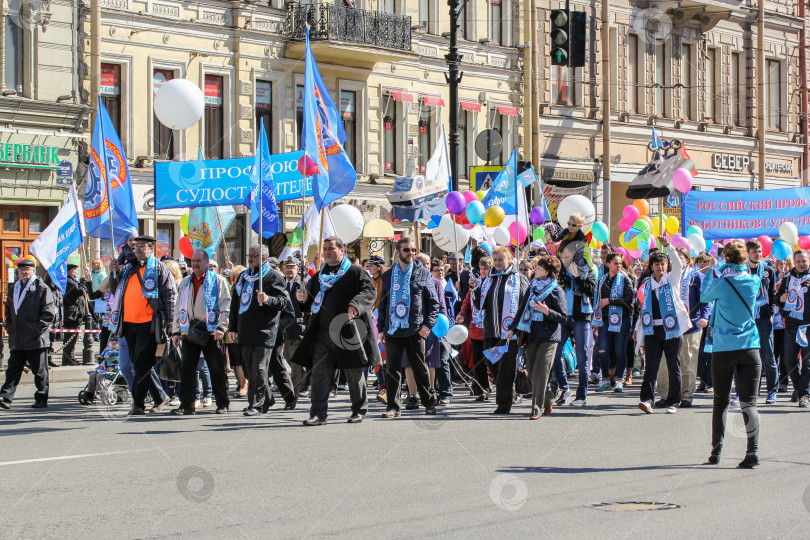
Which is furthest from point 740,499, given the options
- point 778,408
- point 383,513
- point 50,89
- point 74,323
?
point 50,89

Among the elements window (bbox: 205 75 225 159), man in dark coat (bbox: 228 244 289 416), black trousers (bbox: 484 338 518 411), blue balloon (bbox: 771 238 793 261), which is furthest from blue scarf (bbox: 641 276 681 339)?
window (bbox: 205 75 225 159)

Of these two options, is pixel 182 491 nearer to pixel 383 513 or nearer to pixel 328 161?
pixel 383 513

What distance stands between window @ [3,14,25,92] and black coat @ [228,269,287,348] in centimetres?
1418

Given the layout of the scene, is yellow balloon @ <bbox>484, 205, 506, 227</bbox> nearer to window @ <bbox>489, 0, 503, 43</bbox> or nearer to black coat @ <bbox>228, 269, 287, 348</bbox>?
black coat @ <bbox>228, 269, 287, 348</bbox>

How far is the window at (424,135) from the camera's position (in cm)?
3419

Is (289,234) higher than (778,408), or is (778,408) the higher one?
(289,234)

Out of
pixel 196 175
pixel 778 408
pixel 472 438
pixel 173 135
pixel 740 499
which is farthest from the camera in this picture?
pixel 173 135

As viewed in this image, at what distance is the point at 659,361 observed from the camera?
13.2 metres

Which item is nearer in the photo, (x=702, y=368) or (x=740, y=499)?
(x=740, y=499)

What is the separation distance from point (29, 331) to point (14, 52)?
13293 millimetres

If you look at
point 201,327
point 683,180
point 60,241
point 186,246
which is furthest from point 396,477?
point 186,246

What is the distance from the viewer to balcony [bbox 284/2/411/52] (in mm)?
30391

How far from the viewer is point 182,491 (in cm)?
812

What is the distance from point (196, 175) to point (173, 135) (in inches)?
331
